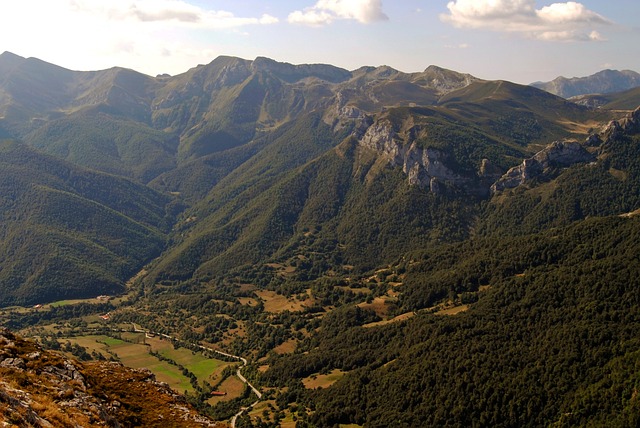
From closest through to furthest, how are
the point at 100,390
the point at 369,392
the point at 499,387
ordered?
1. the point at 100,390
2. the point at 499,387
3. the point at 369,392

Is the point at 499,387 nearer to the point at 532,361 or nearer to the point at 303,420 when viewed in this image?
the point at 532,361

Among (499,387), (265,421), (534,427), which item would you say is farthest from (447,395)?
(265,421)

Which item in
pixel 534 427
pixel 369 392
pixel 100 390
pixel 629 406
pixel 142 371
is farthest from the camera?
pixel 369 392

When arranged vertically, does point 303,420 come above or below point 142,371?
below

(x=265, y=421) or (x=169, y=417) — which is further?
(x=265, y=421)

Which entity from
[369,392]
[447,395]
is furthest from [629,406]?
[369,392]

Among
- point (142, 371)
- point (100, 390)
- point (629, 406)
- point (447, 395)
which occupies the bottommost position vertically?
point (447, 395)

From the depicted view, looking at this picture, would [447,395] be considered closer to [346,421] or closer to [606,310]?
[346,421]
